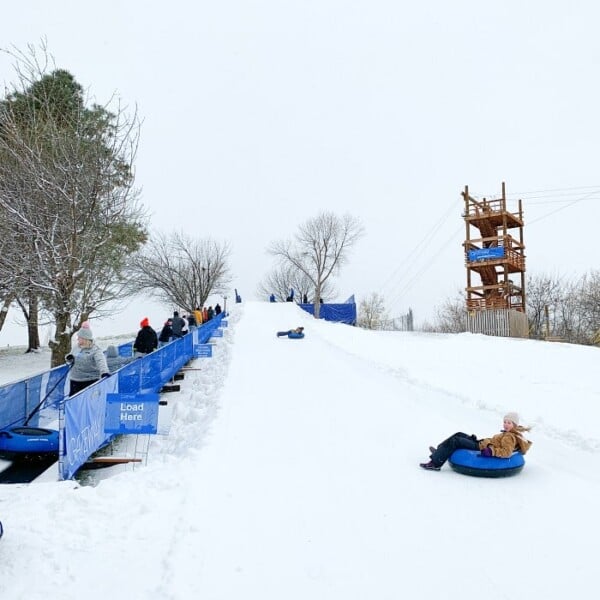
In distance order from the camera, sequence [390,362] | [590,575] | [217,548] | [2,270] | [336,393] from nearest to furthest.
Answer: [590,575] < [217,548] < [336,393] < [2,270] < [390,362]

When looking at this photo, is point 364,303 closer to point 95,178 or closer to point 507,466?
point 95,178

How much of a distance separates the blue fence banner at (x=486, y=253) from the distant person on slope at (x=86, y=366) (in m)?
26.5

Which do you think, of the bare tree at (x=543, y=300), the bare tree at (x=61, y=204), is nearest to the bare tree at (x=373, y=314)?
the bare tree at (x=543, y=300)

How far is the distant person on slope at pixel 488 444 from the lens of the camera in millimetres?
6141

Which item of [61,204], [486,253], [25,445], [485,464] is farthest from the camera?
[486,253]

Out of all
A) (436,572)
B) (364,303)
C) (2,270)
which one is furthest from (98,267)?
(364,303)

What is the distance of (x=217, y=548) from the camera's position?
4332 mm

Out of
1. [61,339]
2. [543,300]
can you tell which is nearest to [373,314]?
[543,300]

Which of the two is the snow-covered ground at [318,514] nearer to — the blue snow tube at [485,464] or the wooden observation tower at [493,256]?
the blue snow tube at [485,464]

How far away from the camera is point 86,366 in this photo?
28.0ft

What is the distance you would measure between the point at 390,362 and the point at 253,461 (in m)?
9.76

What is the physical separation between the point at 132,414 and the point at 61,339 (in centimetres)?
964

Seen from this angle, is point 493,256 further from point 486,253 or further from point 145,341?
point 145,341

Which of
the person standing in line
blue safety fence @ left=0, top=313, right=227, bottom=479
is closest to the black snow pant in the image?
blue safety fence @ left=0, top=313, right=227, bottom=479
